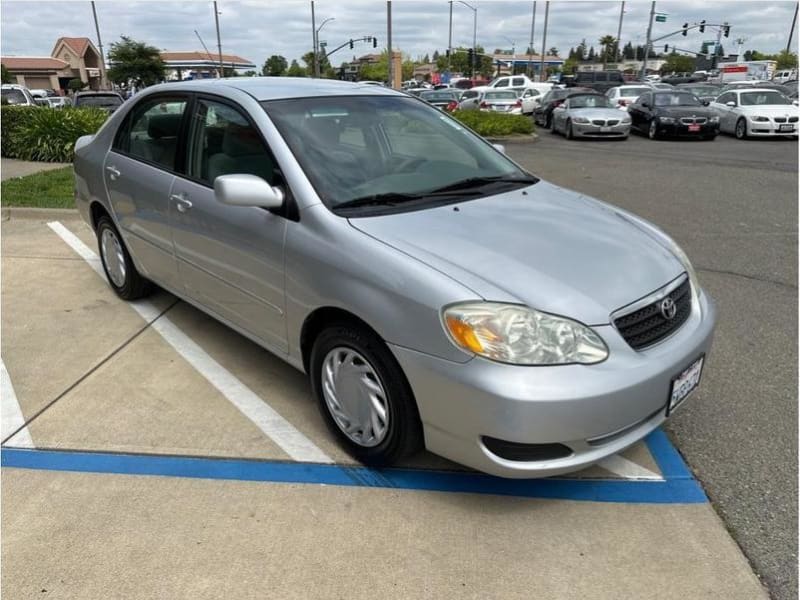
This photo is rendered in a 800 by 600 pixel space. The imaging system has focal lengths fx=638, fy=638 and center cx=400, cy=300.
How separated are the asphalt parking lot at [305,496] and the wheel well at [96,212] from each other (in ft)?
3.18

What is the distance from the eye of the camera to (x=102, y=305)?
195 inches

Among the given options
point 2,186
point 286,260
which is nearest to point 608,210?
point 286,260

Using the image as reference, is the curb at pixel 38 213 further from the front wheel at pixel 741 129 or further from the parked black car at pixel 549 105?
the front wheel at pixel 741 129

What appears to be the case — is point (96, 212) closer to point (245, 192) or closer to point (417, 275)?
point (245, 192)

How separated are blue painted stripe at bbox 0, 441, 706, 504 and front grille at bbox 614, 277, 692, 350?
0.71 meters

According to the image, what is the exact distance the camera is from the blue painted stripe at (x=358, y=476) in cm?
277

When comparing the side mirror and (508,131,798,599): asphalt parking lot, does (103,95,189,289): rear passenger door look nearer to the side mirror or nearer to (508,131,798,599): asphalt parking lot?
the side mirror

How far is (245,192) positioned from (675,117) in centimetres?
1638

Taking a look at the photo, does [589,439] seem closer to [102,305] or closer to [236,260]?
[236,260]

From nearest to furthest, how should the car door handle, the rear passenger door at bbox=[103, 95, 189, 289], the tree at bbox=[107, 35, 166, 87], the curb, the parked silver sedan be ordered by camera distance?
the car door handle, the rear passenger door at bbox=[103, 95, 189, 289], the curb, the parked silver sedan, the tree at bbox=[107, 35, 166, 87]

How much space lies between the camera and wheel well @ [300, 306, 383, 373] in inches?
106

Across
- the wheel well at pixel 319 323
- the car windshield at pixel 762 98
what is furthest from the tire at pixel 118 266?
the car windshield at pixel 762 98

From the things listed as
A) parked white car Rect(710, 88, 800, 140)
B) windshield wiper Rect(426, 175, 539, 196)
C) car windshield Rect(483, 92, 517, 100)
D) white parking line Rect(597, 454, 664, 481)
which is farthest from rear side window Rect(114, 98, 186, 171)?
car windshield Rect(483, 92, 517, 100)

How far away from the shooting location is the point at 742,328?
14.5ft
